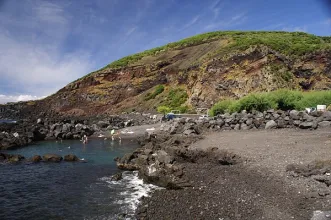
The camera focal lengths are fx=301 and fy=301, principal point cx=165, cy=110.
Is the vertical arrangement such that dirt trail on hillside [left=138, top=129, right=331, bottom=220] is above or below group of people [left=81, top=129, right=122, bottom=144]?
below

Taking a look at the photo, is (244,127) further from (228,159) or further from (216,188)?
(216,188)

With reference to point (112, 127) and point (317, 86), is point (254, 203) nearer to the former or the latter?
point (112, 127)

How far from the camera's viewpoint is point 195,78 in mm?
76312

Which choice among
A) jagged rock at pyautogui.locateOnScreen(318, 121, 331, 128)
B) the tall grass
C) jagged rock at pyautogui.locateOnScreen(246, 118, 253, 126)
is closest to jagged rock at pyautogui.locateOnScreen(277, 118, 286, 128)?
jagged rock at pyautogui.locateOnScreen(246, 118, 253, 126)

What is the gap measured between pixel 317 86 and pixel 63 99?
253 feet

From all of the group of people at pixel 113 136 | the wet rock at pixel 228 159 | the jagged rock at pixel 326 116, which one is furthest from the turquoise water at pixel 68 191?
the jagged rock at pixel 326 116

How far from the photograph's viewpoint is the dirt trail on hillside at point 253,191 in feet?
37.2

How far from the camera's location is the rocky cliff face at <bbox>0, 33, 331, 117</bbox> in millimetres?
64062

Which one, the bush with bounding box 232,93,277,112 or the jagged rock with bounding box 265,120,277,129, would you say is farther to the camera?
the bush with bounding box 232,93,277,112

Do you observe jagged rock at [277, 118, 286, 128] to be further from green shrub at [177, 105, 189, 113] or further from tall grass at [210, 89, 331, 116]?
green shrub at [177, 105, 189, 113]

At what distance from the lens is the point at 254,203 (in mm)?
12078

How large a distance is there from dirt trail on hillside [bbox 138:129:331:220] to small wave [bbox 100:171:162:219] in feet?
2.61

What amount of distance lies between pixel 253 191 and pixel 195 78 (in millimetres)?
64245

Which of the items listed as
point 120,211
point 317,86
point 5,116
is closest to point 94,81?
point 5,116
